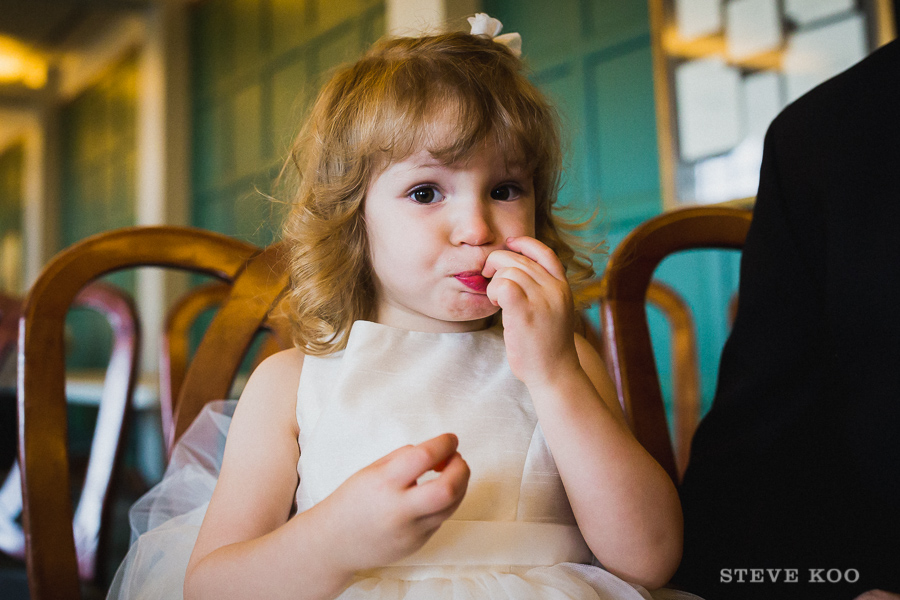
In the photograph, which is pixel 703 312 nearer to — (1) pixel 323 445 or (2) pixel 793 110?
(2) pixel 793 110

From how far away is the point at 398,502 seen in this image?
0.55m

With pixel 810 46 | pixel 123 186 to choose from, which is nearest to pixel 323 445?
pixel 810 46

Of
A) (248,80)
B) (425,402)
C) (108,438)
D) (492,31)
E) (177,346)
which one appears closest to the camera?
(425,402)

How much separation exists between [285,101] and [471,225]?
12.3 feet

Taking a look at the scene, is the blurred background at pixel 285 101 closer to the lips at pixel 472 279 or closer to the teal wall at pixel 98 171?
the teal wall at pixel 98 171

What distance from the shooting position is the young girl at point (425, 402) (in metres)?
0.64

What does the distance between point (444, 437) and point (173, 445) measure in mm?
511

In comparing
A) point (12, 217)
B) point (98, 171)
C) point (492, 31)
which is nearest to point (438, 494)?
point (492, 31)

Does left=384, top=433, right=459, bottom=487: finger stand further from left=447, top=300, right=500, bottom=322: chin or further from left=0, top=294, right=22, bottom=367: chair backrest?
left=0, top=294, right=22, bottom=367: chair backrest

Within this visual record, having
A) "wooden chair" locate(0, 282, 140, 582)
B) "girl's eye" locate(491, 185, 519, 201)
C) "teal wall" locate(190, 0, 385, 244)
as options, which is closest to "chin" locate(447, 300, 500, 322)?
"girl's eye" locate(491, 185, 519, 201)

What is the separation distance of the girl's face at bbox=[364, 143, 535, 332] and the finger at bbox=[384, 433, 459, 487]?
21 cm

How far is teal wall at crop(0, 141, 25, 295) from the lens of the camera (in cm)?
650

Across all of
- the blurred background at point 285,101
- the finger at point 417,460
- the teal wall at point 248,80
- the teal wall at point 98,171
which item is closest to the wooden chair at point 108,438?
the blurred background at point 285,101

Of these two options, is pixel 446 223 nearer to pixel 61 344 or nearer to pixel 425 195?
pixel 425 195
